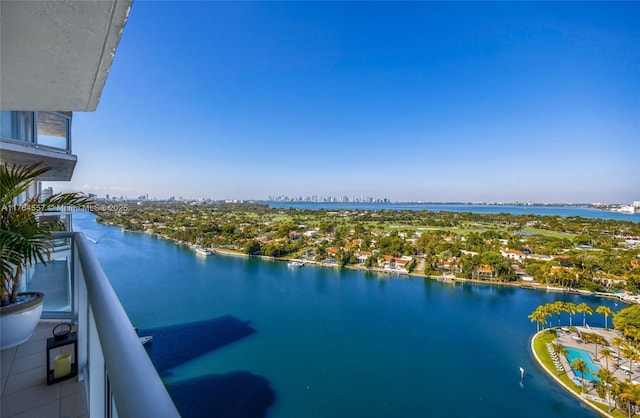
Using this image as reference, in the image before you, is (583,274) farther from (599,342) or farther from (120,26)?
(120,26)

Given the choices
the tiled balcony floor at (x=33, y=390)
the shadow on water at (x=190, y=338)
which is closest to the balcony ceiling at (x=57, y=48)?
the tiled balcony floor at (x=33, y=390)

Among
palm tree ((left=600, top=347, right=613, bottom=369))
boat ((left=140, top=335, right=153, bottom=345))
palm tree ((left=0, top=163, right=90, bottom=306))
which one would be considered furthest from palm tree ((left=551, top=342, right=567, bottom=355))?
boat ((left=140, top=335, right=153, bottom=345))

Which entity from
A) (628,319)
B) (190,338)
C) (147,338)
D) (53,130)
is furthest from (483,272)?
(53,130)

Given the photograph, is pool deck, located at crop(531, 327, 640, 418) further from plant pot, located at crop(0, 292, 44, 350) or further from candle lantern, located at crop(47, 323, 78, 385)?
plant pot, located at crop(0, 292, 44, 350)

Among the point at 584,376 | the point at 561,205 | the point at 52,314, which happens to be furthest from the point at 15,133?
the point at 561,205

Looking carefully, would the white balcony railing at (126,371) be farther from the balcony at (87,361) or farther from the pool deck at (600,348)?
the pool deck at (600,348)

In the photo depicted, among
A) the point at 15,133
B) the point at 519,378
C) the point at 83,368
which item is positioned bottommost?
the point at 519,378
